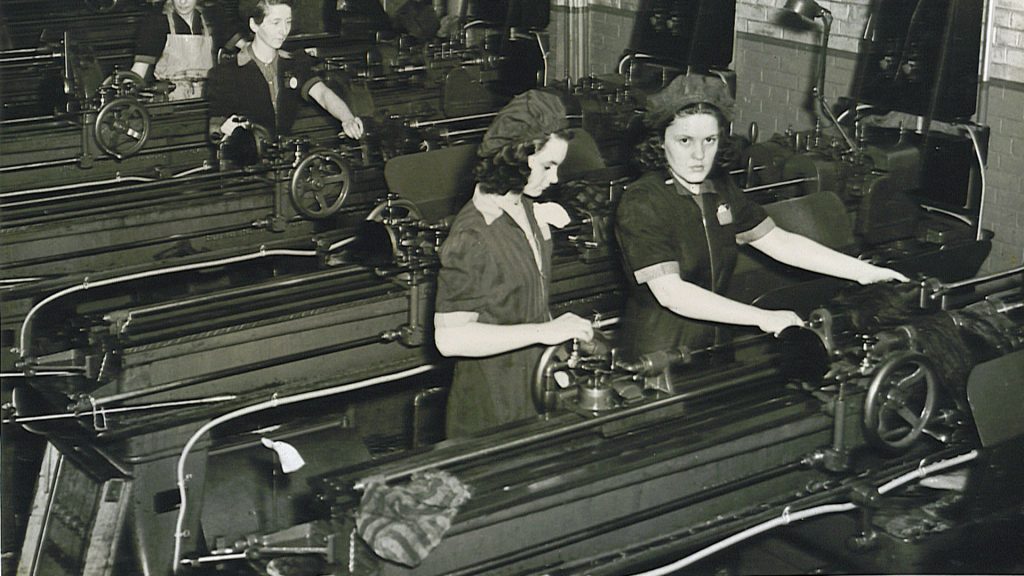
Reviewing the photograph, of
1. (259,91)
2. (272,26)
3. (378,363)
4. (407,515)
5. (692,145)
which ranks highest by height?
(272,26)

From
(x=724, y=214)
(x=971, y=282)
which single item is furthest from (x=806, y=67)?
(x=724, y=214)

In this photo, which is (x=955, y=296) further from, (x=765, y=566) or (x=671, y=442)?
(x=671, y=442)

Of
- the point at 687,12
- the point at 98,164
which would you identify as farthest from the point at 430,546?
the point at 687,12

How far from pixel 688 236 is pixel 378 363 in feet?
3.20

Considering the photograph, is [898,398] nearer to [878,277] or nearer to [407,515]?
[878,277]

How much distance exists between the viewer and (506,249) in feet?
8.84

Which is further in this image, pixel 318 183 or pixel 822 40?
pixel 822 40

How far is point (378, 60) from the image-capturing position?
17.3ft

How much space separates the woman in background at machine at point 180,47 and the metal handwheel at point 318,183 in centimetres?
85

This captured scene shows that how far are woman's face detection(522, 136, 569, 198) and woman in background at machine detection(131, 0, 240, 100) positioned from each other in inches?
101

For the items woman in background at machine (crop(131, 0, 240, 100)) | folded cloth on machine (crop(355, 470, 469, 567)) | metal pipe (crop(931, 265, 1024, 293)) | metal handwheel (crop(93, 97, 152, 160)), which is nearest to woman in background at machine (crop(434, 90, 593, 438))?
folded cloth on machine (crop(355, 470, 469, 567))

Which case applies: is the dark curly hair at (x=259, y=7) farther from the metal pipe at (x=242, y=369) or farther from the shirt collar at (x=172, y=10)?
the metal pipe at (x=242, y=369)

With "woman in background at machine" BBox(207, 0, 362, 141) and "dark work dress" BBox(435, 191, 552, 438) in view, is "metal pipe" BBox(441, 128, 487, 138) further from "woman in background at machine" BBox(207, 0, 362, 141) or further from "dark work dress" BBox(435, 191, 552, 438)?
"dark work dress" BBox(435, 191, 552, 438)

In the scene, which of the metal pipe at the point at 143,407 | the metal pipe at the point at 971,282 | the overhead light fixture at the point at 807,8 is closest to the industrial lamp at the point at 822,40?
the overhead light fixture at the point at 807,8
